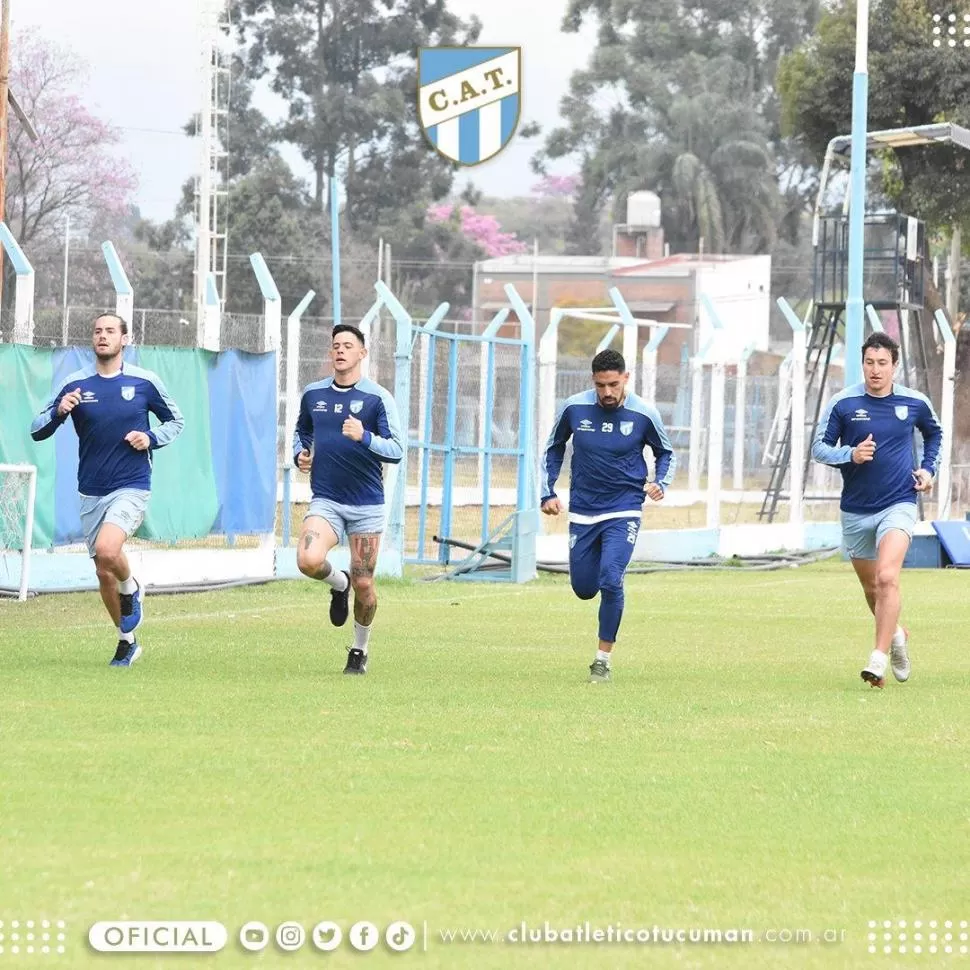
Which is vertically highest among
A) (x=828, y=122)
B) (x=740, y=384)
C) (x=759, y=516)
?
(x=828, y=122)

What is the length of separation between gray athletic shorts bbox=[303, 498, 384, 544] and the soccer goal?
5.21 m

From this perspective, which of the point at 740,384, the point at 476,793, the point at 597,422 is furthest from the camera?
the point at 740,384

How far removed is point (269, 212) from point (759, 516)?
46.4m

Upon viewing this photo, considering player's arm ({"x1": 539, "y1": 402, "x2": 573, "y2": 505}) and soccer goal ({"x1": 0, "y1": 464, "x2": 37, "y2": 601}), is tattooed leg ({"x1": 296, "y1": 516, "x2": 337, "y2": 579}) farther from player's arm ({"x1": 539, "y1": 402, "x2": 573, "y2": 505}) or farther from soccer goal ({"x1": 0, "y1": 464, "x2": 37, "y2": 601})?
soccer goal ({"x1": 0, "y1": 464, "x2": 37, "y2": 601})

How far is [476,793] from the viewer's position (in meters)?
8.37

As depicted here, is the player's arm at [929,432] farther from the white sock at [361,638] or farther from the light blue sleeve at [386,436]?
the white sock at [361,638]

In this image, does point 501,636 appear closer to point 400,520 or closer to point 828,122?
point 400,520

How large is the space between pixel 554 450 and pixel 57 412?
3.06m

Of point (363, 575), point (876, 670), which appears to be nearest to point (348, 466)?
point (363, 575)

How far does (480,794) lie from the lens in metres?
8.35

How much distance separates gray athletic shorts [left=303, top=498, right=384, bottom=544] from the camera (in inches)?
512

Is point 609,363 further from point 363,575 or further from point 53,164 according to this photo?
point 53,164

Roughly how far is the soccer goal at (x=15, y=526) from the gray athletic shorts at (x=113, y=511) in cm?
464

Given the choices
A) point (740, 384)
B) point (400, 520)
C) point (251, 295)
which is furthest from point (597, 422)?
point (251, 295)
